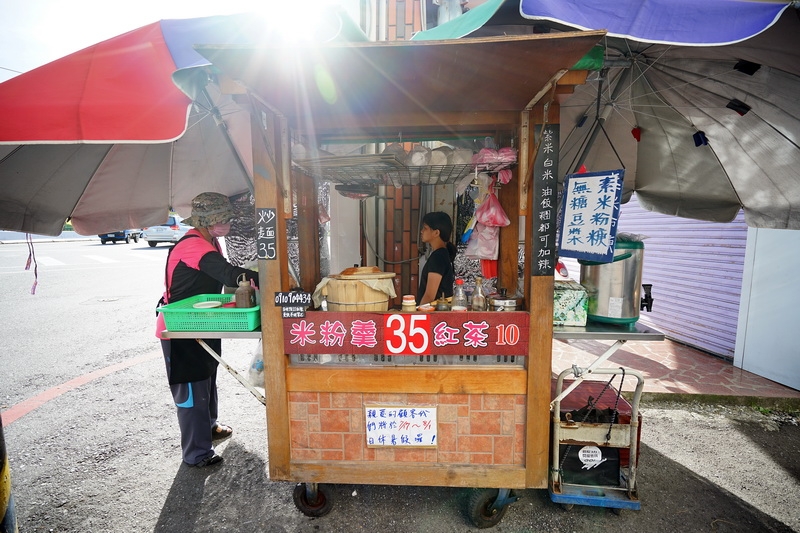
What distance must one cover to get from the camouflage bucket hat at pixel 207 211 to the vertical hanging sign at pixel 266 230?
935mm

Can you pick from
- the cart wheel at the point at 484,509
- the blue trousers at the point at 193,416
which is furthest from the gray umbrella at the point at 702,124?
the blue trousers at the point at 193,416

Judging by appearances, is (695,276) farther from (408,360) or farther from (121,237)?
(121,237)

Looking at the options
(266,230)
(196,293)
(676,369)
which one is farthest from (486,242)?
(676,369)

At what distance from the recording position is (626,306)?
2.78 metres

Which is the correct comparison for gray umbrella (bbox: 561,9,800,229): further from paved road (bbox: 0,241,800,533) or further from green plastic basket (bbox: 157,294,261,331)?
green plastic basket (bbox: 157,294,261,331)

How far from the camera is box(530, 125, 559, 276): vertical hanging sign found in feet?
8.14

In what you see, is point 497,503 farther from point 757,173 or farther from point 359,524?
point 757,173

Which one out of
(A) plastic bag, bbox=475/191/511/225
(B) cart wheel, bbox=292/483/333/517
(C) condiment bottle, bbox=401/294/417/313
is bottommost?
(B) cart wheel, bbox=292/483/333/517

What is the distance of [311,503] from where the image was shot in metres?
2.81

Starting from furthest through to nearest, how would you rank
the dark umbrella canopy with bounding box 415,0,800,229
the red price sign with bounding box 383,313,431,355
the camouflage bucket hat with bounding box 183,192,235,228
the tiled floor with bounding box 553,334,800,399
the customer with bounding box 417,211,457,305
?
the tiled floor with bounding box 553,334,800,399 → the customer with bounding box 417,211,457,305 → the camouflage bucket hat with bounding box 183,192,235,228 → the red price sign with bounding box 383,313,431,355 → the dark umbrella canopy with bounding box 415,0,800,229

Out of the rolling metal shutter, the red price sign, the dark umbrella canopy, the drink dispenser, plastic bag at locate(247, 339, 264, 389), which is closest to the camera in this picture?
the dark umbrella canopy

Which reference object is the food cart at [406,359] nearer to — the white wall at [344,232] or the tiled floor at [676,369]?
the white wall at [344,232]

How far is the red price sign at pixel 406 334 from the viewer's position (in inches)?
98.8

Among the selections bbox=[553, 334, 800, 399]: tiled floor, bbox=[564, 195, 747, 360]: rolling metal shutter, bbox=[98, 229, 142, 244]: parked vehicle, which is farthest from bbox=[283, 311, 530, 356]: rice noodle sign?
bbox=[98, 229, 142, 244]: parked vehicle
